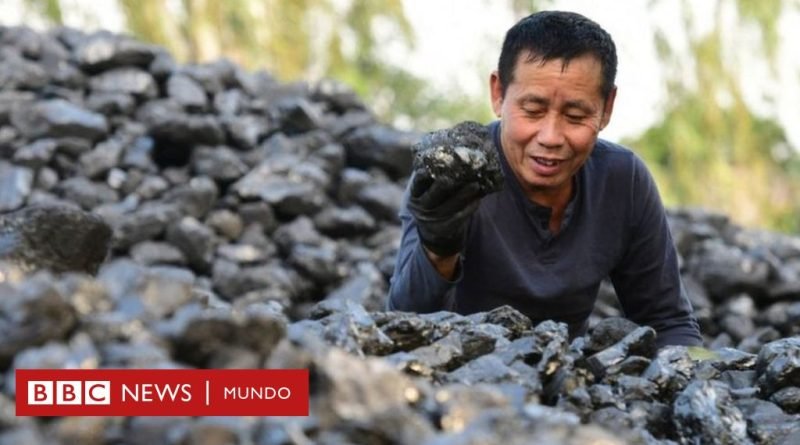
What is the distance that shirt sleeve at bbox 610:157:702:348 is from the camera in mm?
2660

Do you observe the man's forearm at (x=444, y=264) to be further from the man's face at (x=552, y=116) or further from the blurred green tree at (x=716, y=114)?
the blurred green tree at (x=716, y=114)

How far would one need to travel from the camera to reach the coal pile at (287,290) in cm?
139

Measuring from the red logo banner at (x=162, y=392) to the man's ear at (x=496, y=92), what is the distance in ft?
4.15

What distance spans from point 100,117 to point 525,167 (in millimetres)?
3712

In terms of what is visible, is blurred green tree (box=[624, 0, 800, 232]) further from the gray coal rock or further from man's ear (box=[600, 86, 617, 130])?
the gray coal rock

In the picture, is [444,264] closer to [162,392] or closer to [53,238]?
[53,238]

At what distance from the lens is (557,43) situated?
242 cm

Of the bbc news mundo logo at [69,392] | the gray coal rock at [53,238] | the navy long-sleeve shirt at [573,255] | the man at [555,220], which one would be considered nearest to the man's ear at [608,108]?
the man at [555,220]

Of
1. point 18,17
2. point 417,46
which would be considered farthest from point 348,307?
point 417,46

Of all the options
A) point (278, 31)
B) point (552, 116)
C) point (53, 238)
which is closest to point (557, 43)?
point (552, 116)

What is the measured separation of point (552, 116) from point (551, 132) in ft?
0.13

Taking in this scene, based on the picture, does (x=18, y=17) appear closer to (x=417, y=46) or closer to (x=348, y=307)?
(x=417, y=46)

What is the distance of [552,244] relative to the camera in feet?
8.45

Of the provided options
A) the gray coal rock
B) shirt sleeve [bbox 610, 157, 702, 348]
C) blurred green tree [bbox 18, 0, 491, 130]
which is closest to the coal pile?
the gray coal rock
